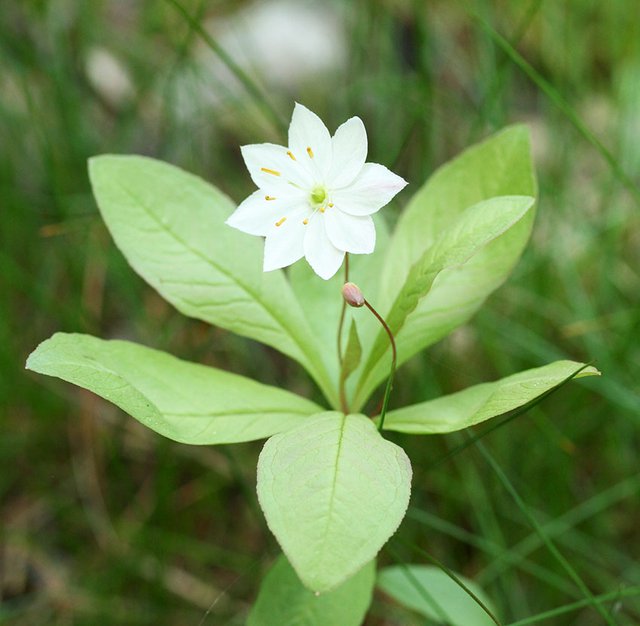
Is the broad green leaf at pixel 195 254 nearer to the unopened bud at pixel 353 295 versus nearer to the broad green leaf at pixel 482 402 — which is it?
the broad green leaf at pixel 482 402

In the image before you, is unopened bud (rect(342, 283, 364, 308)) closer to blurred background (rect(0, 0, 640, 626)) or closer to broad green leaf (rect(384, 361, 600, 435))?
broad green leaf (rect(384, 361, 600, 435))

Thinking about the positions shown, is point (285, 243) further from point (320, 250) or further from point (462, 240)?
point (462, 240)

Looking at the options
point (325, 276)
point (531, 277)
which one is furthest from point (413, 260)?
point (531, 277)

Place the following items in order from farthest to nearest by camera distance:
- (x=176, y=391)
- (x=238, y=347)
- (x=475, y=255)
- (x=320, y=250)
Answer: (x=238, y=347) → (x=475, y=255) → (x=176, y=391) → (x=320, y=250)

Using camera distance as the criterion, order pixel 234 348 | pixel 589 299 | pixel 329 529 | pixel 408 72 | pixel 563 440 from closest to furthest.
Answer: pixel 329 529
pixel 563 440
pixel 234 348
pixel 589 299
pixel 408 72

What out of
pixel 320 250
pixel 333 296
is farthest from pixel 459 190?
pixel 320 250

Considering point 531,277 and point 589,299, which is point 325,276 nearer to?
point 531,277

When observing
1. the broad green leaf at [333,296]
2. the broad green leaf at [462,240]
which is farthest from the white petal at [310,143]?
the broad green leaf at [333,296]
